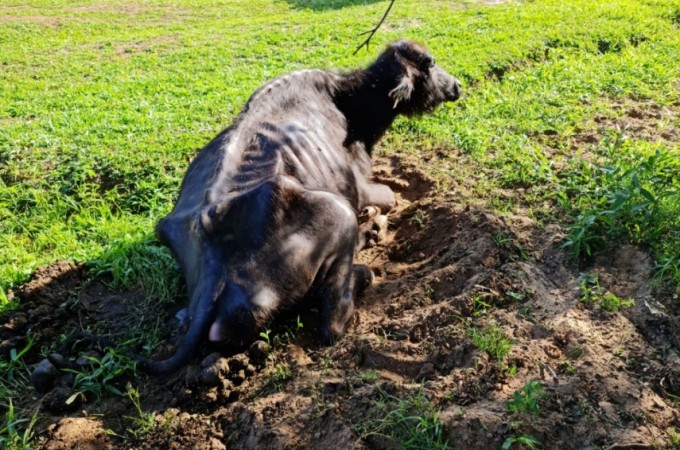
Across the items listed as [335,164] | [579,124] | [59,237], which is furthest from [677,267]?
[59,237]

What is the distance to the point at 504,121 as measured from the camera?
608 centimetres

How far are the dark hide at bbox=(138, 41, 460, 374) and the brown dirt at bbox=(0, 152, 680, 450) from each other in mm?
187

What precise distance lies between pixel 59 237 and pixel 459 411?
3.69m

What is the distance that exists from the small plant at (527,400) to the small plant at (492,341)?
279mm

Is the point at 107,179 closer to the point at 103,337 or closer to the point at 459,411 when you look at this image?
the point at 103,337

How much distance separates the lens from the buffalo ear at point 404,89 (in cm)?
515

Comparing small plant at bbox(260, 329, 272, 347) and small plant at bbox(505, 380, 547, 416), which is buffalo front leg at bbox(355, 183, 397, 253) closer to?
small plant at bbox(260, 329, 272, 347)

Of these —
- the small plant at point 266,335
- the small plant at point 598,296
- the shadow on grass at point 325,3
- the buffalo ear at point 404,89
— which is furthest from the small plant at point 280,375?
the shadow on grass at point 325,3

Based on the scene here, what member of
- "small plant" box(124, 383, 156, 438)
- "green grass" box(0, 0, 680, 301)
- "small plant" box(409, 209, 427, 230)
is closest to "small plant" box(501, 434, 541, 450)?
"green grass" box(0, 0, 680, 301)

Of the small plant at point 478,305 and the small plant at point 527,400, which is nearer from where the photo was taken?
the small plant at point 527,400

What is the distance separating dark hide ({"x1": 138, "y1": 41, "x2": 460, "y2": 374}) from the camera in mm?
3182

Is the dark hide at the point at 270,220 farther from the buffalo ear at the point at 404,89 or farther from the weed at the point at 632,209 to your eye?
the weed at the point at 632,209

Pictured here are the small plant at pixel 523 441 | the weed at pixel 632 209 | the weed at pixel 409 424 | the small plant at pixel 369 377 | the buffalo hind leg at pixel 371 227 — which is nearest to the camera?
the small plant at pixel 523 441

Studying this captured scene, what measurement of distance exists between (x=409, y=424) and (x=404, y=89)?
3430mm
